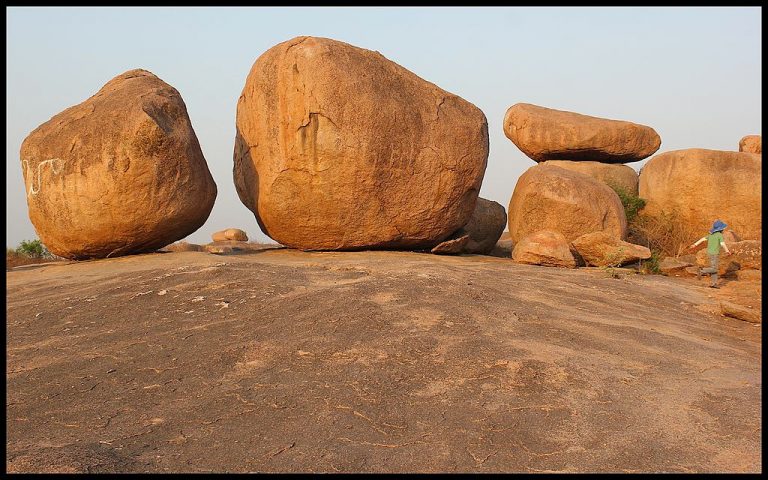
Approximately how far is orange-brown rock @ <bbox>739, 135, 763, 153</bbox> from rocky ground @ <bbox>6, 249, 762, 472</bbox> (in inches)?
431

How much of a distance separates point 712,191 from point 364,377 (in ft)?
42.5

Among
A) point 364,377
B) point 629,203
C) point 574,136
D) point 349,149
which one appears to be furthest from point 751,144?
point 364,377

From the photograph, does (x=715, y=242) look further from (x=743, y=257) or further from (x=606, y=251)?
(x=743, y=257)

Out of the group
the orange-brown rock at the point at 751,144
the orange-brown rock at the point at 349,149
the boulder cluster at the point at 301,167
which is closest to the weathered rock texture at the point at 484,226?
the boulder cluster at the point at 301,167

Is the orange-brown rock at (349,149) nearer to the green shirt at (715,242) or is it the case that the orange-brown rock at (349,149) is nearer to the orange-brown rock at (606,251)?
the orange-brown rock at (606,251)

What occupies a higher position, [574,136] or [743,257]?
[574,136]

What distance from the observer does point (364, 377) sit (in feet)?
12.8

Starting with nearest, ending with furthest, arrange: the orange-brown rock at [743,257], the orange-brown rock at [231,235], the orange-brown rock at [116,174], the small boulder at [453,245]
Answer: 1. the orange-brown rock at [116,174]
2. the small boulder at [453,245]
3. the orange-brown rock at [743,257]
4. the orange-brown rock at [231,235]

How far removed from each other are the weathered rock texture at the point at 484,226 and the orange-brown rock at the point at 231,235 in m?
8.19

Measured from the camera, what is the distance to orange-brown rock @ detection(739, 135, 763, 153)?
15.9 meters

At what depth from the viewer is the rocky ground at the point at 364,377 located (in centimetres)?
302

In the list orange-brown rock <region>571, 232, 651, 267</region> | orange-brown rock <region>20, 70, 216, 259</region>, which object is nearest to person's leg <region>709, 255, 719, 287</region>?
orange-brown rock <region>571, 232, 651, 267</region>

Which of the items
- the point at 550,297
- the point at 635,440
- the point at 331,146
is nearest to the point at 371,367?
the point at 635,440

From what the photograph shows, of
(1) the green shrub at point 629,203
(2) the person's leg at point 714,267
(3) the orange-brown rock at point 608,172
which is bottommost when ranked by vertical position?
(2) the person's leg at point 714,267
